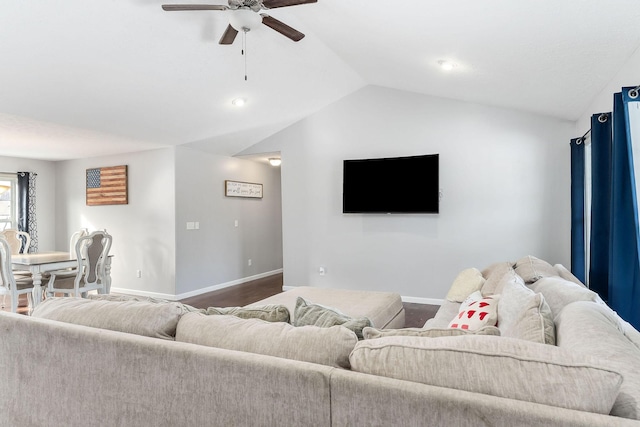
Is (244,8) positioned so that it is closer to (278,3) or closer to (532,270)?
(278,3)

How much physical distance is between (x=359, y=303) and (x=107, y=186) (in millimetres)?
5148

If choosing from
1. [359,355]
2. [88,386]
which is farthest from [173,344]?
[359,355]

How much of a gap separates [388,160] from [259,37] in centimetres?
245

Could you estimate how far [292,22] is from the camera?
3629mm

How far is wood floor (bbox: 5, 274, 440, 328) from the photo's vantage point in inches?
185

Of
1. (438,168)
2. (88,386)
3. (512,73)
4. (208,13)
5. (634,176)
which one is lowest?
(88,386)

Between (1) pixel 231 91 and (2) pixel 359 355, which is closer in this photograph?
(2) pixel 359 355

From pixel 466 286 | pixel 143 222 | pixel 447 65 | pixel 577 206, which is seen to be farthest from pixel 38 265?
pixel 577 206

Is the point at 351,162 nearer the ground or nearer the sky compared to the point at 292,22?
nearer the ground

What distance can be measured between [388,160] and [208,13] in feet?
9.85

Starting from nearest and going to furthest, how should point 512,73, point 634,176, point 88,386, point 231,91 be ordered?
point 88,386 → point 634,176 → point 512,73 → point 231,91

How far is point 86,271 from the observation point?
4.67 m

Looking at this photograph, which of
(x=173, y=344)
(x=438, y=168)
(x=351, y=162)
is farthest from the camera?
(x=351, y=162)

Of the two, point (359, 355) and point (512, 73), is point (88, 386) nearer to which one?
point (359, 355)
